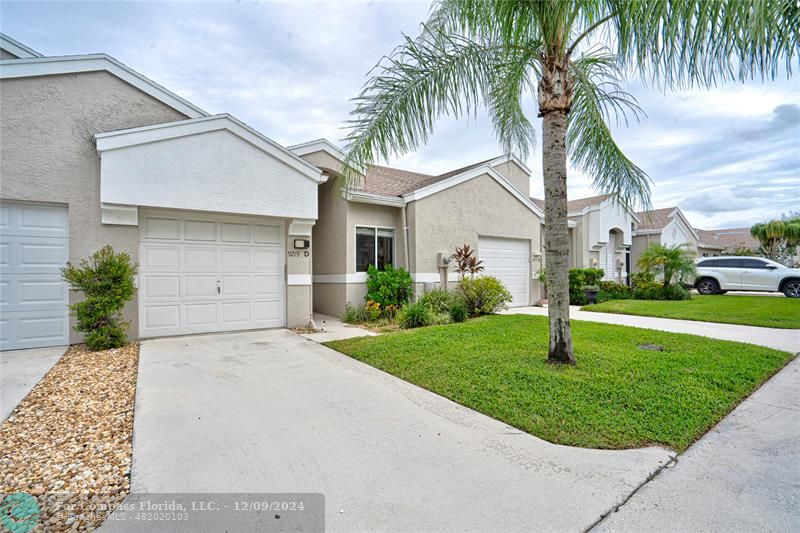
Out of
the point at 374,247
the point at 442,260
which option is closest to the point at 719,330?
the point at 442,260

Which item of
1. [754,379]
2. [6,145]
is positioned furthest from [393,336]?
[6,145]

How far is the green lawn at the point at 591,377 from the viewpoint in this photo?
3.69 meters

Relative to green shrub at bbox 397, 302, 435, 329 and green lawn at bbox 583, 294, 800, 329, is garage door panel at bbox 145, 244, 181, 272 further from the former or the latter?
green lawn at bbox 583, 294, 800, 329

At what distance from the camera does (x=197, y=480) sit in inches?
112

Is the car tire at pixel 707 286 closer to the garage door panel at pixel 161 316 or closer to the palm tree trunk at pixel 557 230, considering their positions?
the palm tree trunk at pixel 557 230

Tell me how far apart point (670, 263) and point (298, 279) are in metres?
15.1

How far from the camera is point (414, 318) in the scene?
9625 millimetres

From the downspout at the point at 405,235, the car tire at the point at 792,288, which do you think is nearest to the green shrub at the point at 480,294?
the downspout at the point at 405,235

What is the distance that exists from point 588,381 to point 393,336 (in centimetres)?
410

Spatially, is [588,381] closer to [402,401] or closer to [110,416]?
[402,401]

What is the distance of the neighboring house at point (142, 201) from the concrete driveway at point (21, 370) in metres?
0.41

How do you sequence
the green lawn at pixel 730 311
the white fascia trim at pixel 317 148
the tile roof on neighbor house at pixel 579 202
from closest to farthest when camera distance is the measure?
the green lawn at pixel 730 311, the white fascia trim at pixel 317 148, the tile roof on neighbor house at pixel 579 202

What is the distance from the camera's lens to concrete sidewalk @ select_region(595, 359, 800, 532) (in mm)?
2324

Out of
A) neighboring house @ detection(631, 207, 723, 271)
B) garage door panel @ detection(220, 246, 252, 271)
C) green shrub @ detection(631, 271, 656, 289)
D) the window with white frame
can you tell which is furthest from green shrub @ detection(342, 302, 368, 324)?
neighboring house @ detection(631, 207, 723, 271)
